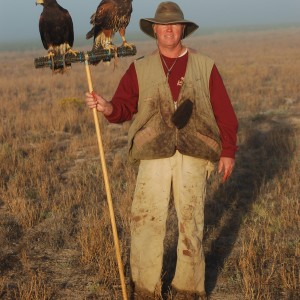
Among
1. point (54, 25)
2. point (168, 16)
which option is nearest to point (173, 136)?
point (168, 16)

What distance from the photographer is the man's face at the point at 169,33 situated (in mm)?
3248

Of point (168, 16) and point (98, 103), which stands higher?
point (168, 16)

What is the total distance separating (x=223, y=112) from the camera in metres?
3.42

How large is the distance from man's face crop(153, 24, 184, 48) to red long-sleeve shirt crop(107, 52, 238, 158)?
0.44 ft

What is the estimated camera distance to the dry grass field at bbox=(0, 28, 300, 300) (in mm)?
3965

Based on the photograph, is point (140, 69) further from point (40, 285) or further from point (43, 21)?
point (43, 21)

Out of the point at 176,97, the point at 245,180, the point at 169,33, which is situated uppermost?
the point at 169,33

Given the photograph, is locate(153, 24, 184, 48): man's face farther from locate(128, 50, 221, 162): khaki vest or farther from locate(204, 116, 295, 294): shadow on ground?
locate(204, 116, 295, 294): shadow on ground

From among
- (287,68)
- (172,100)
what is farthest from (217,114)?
(287,68)

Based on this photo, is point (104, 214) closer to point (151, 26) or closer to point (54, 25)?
point (54, 25)

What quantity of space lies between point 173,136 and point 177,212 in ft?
1.88

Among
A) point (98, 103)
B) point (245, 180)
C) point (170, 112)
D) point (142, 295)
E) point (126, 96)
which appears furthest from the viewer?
point (245, 180)

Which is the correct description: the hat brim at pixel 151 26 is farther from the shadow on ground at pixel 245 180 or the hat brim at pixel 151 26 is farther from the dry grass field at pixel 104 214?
the shadow on ground at pixel 245 180

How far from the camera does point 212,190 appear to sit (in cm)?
610
